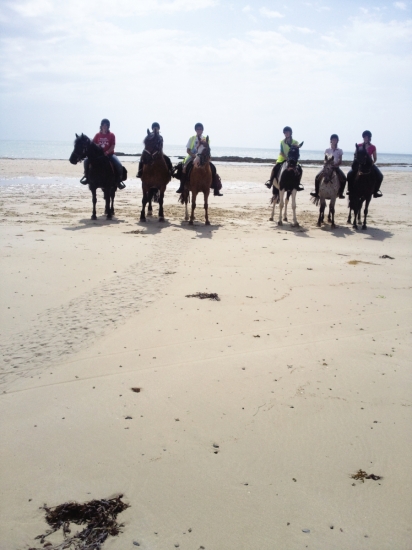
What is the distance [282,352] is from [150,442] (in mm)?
1765

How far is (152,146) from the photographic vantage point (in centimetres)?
1168

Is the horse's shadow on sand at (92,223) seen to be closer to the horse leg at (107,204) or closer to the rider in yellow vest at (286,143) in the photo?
the horse leg at (107,204)

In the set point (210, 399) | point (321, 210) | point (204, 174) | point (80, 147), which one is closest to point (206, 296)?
point (210, 399)

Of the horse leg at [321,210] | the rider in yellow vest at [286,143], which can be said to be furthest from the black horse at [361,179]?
the rider in yellow vest at [286,143]

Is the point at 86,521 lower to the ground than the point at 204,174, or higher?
lower

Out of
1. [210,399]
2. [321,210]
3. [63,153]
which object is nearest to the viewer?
[210,399]

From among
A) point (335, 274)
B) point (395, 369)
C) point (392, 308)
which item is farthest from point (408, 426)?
point (335, 274)

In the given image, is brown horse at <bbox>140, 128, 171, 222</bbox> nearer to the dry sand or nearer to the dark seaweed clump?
the dry sand

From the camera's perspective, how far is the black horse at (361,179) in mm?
11500

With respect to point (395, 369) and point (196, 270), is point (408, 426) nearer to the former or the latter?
point (395, 369)

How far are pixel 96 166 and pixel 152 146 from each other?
1.54 metres

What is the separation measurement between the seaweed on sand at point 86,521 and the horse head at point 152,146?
32.7ft

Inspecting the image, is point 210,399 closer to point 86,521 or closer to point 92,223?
point 86,521

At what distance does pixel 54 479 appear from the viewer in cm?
272
